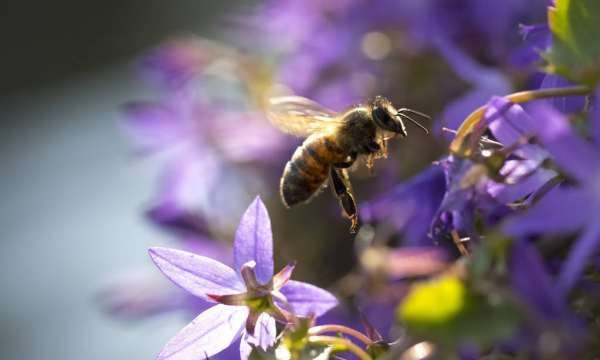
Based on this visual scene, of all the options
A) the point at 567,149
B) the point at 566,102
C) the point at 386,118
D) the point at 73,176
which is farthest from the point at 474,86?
the point at 73,176

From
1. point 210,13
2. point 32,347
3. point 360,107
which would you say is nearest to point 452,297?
point 360,107

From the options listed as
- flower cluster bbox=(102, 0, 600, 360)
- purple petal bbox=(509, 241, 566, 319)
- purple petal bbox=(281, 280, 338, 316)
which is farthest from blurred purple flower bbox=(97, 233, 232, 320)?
purple petal bbox=(509, 241, 566, 319)

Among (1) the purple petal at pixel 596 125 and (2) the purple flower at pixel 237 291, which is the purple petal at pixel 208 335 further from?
(1) the purple petal at pixel 596 125

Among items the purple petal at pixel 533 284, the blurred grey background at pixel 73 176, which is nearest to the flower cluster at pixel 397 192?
the purple petal at pixel 533 284

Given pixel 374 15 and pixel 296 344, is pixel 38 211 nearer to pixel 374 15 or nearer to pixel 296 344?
pixel 374 15

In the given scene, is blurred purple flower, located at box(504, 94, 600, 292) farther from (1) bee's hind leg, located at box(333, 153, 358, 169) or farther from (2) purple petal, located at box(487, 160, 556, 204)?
(1) bee's hind leg, located at box(333, 153, 358, 169)

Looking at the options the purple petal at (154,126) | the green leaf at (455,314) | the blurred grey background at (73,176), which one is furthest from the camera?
the blurred grey background at (73,176)
